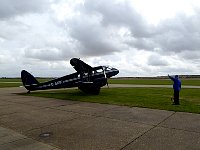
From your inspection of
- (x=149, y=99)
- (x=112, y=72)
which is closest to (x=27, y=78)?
(x=112, y=72)

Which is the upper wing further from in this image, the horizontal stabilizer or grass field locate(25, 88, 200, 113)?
the horizontal stabilizer

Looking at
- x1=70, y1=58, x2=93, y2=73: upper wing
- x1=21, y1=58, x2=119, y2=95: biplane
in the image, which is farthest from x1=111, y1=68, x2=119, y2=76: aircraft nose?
x1=70, y1=58, x2=93, y2=73: upper wing

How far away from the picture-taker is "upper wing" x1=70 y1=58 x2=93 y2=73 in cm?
2144

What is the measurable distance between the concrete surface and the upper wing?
33.9ft

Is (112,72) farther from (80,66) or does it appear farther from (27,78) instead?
(27,78)

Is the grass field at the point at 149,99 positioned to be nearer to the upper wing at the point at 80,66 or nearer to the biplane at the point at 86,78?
the biplane at the point at 86,78

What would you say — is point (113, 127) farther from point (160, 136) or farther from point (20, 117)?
point (20, 117)

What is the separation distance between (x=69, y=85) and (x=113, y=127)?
15168mm

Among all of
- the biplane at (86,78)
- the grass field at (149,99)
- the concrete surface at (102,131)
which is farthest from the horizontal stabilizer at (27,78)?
the concrete surface at (102,131)

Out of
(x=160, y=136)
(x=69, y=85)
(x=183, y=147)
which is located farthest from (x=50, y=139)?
(x=69, y=85)

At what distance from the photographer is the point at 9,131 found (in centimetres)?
868

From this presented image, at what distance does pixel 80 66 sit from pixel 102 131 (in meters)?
14.2

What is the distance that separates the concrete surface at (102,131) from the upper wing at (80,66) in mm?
10327

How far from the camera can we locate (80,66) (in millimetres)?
22016
